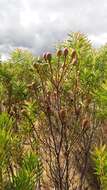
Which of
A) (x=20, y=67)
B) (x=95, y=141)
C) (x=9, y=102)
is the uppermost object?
(x=20, y=67)

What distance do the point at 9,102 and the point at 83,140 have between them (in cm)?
148

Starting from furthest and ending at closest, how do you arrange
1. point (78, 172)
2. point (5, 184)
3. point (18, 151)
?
1. point (78, 172)
2. point (18, 151)
3. point (5, 184)

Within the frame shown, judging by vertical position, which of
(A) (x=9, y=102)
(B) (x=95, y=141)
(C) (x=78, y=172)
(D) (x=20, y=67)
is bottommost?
(C) (x=78, y=172)

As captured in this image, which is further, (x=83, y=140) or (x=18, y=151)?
(x=83, y=140)

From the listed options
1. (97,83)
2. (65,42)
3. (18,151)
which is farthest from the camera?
(65,42)

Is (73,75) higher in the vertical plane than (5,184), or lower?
higher

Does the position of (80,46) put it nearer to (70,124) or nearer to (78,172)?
(70,124)

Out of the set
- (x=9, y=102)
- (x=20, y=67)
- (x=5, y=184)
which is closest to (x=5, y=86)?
(x=9, y=102)

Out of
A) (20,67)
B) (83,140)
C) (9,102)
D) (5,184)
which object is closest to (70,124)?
(83,140)

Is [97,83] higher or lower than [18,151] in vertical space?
higher

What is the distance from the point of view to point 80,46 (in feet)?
24.9

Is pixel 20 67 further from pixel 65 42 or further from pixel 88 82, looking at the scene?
pixel 88 82

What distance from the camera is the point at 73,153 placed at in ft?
26.3

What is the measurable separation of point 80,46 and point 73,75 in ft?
2.27
